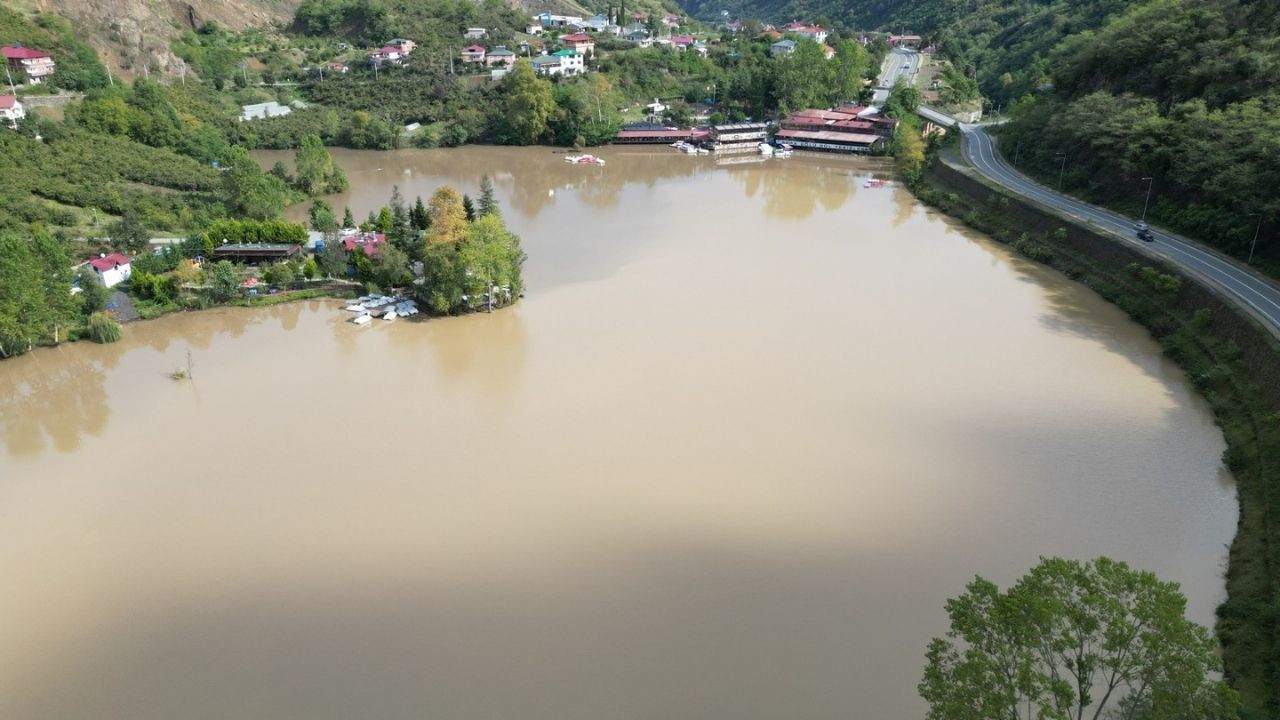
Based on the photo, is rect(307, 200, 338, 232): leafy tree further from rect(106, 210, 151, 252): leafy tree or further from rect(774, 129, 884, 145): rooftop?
rect(774, 129, 884, 145): rooftop

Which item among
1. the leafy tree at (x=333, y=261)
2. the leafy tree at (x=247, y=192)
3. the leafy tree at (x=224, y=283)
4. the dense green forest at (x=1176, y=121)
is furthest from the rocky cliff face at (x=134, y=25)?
the dense green forest at (x=1176, y=121)

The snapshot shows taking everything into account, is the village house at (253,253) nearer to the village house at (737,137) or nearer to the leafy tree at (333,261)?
the leafy tree at (333,261)

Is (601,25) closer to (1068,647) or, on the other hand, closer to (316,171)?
(316,171)

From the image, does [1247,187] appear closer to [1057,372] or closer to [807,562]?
[1057,372]

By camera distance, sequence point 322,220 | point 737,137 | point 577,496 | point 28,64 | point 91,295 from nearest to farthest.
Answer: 1. point 577,496
2. point 91,295
3. point 322,220
4. point 28,64
5. point 737,137

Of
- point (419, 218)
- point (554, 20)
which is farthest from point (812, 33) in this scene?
point (419, 218)

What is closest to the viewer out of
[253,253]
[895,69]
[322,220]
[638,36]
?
[253,253]

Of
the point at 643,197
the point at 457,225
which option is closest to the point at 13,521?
the point at 457,225
